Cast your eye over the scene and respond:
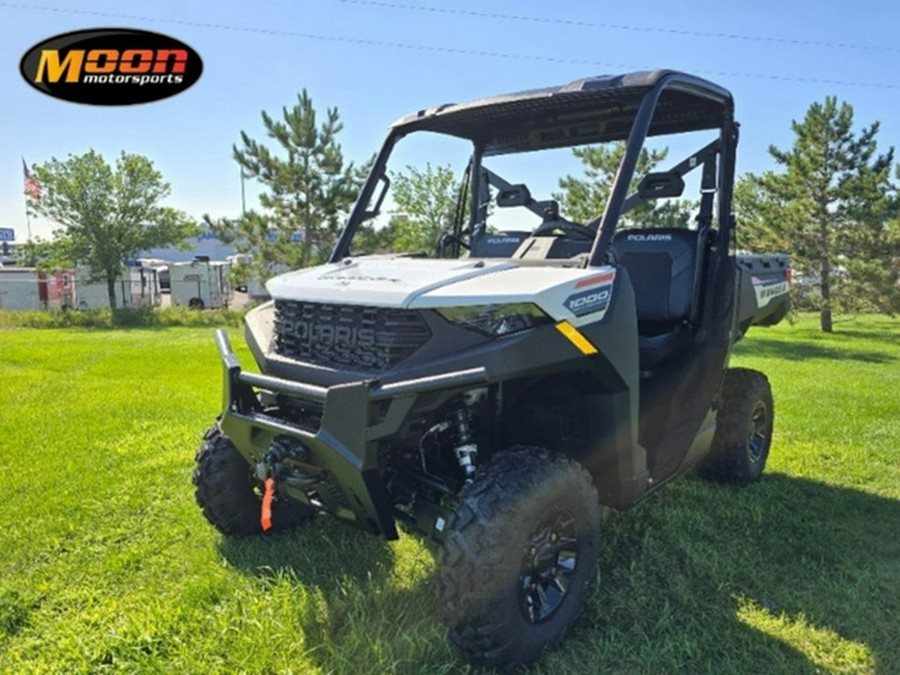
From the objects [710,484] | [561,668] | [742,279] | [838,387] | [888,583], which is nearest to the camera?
[561,668]

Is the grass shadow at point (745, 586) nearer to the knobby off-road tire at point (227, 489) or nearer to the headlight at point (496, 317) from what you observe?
the headlight at point (496, 317)

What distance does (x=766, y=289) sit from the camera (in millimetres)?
4926

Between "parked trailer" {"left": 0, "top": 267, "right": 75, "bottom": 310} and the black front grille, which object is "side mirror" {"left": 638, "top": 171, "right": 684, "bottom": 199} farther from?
"parked trailer" {"left": 0, "top": 267, "right": 75, "bottom": 310}

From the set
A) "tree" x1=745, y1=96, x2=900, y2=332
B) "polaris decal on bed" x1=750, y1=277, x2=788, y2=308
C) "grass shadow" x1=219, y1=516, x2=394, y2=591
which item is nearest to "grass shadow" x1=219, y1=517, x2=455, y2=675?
"grass shadow" x1=219, y1=516, x2=394, y2=591

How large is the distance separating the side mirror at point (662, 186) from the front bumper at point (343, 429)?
1759 mm

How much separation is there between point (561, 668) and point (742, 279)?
108 inches

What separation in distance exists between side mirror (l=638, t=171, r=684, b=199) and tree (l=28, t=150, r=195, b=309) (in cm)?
2755

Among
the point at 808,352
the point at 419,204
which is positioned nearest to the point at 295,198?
the point at 419,204

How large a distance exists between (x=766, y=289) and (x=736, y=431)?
107 centimetres

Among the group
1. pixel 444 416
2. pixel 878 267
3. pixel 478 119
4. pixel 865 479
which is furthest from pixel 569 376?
pixel 878 267

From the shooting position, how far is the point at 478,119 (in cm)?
395

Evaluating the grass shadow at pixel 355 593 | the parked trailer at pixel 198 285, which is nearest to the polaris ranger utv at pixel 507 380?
the grass shadow at pixel 355 593

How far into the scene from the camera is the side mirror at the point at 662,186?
11.9ft

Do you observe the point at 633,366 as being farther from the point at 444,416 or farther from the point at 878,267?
the point at 878,267
